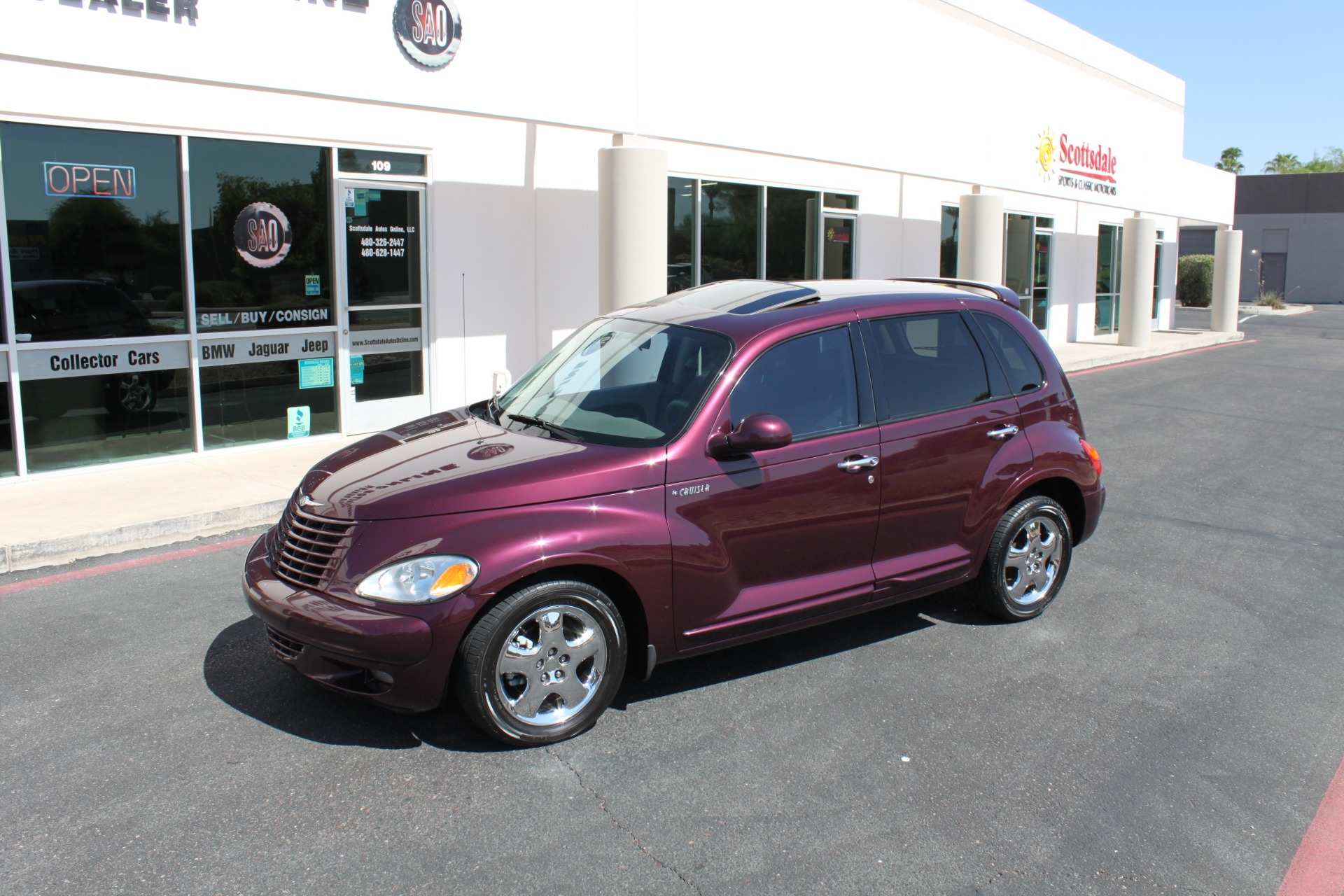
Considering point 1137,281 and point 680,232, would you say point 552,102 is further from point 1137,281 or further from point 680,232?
point 1137,281

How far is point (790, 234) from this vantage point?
54.6 feet

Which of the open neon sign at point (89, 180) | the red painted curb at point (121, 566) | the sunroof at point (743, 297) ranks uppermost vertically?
the open neon sign at point (89, 180)

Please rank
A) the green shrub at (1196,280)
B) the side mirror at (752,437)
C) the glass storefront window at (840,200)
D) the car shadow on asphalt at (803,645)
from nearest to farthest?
1. the side mirror at (752,437)
2. the car shadow on asphalt at (803,645)
3. the glass storefront window at (840,200)
4. the green shrub at (1196,280)

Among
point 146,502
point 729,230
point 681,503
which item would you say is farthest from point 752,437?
point 729,230

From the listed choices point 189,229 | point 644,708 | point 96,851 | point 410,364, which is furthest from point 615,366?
point 410,364

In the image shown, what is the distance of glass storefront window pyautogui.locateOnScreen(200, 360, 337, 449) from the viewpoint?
32.9 ft

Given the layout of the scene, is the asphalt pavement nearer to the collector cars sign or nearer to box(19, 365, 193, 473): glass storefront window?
box(19, 365, 193, 473): glass storefront window

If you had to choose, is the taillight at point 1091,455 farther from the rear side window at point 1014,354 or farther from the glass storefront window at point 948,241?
the glass storefront window at point 948,241

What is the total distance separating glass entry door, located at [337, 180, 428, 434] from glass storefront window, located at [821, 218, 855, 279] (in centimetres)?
779

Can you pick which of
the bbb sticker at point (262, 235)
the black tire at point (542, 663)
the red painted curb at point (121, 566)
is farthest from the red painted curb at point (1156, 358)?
the black tire at point (542, 663)

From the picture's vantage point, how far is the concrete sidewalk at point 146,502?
711 cm

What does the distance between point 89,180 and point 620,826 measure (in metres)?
7.86

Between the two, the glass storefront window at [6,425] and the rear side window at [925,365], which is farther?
the glass storefront window at [6,425]

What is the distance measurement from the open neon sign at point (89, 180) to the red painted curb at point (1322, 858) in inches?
372
